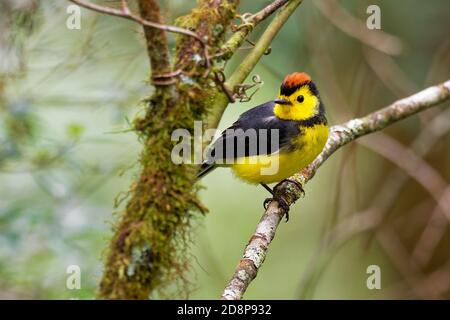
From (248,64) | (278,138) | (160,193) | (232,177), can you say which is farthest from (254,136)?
(160,193)

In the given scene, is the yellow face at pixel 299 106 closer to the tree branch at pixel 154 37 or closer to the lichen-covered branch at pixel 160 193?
the lichen-covered branch at pixel 160 193

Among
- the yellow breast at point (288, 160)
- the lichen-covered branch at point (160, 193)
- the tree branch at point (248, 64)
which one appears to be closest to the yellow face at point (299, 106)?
the yellow breast at point (288, 160)

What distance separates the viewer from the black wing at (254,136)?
3.89 meters

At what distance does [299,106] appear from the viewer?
401 centimetres

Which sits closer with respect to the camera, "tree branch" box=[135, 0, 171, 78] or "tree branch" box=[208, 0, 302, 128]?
"tree branch" box=[135, 0, 171, 78]

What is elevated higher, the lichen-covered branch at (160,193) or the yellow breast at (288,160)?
the yellow breast at (288,160)

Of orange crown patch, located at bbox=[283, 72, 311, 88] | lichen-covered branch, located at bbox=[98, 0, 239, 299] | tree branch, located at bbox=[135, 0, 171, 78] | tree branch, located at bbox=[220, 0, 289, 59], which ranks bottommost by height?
lichen-covered branch, located at bbox=[98, 0, 239, 299]

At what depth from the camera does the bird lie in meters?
3.79

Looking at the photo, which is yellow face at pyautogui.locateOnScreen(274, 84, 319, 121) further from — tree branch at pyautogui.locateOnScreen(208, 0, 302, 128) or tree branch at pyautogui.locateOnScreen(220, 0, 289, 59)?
tree branch at pyautogui.locateOnScreen(220, 0, 289, 59)

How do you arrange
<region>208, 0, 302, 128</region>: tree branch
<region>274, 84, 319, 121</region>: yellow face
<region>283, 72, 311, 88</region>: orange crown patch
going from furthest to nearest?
<region>274, 84, 319, 121</region>: yellow face, <region>283, 72, 311, 88</region>: orange crown patch, <region>208, 0, 302, 128</region>: tree branch

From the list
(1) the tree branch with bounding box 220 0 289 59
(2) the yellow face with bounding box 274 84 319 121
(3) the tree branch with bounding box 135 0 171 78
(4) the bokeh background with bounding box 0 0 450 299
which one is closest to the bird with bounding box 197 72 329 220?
(2) the yellow face with bounding box 274 84 319 121

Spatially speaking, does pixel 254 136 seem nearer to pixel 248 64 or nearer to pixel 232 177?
pixel 232 177

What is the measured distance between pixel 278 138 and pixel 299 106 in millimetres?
276

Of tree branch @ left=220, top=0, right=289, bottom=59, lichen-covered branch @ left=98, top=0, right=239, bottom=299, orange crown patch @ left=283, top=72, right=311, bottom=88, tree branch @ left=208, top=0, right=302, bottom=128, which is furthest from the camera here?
orange crown patch @ left=283, top=72, right=311, bottom=88
